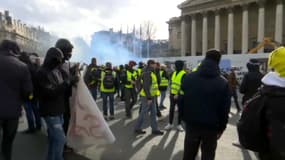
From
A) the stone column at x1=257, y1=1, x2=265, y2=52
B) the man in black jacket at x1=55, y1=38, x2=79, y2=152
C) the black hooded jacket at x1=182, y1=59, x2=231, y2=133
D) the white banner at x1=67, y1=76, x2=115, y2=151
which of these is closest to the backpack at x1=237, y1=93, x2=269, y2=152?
the black hooded jacket at x1=182, y1=59, x2=231, y2=133

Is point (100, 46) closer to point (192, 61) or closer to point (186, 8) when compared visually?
point (186, 8)

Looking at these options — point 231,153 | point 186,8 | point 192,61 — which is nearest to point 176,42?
point 186,8

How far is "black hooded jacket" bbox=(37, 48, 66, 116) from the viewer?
15.6 feet

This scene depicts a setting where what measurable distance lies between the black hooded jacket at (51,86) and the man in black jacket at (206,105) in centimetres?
178

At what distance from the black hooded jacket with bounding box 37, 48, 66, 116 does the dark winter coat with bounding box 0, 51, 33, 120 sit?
0.37m

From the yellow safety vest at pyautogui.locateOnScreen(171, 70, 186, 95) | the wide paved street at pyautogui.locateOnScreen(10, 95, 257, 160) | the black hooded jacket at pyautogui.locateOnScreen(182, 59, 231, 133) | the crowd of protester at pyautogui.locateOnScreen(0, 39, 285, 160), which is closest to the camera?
the crowd of protester at pyautogui.locateOnScreen(0, 39, 285, 160)

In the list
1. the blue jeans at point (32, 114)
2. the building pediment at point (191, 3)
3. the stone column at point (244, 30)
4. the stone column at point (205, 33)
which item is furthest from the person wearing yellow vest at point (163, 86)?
the stone column at point (205, 33)

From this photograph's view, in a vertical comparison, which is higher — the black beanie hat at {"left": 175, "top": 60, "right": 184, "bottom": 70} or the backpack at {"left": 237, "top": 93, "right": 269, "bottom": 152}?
the black beanie hat at {"left": 175, "top": 60, "right": 184, "bottom": 70}

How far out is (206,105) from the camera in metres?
4.23

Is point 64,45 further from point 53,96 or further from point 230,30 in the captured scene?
point 230,30

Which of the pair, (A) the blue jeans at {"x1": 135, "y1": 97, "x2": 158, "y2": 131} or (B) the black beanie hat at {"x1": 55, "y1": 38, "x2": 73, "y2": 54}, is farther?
(A) the blue jeans at {"x1": 135, "y1": 97, "x2": 158, "y2": 131}

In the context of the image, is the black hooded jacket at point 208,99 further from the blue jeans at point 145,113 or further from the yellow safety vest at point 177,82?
the yellow safety vest at point 177,82

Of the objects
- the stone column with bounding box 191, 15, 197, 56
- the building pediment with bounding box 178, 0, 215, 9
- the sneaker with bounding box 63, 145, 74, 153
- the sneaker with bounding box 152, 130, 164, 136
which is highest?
the building pediment with bounding box 178, 0, 215, 9

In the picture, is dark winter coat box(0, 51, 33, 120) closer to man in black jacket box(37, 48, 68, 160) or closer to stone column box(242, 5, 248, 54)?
man in black jacket box(37, 48, 68, 160)
